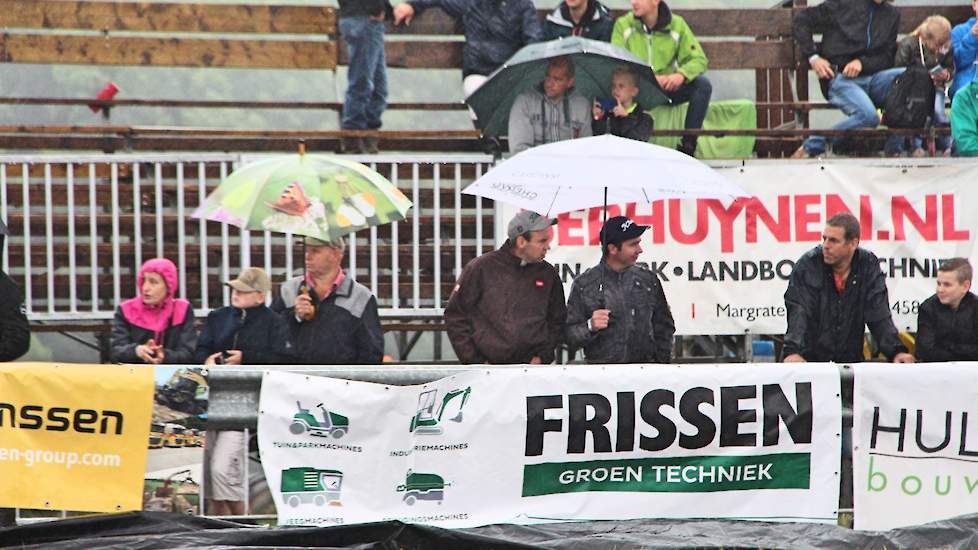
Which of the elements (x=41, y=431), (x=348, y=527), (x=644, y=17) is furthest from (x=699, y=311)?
(x=41, y=431)

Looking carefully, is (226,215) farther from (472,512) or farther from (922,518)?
(922,518)

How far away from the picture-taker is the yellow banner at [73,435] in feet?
21.0

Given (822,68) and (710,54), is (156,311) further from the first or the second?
(710,54)

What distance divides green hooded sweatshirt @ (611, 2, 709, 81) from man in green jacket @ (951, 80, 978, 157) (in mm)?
2126

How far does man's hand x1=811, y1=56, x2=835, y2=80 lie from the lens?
12312mm

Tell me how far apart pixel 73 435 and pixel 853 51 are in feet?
27.4

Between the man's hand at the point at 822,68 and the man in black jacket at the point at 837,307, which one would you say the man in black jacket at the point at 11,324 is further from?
the man's hand at the point at 822,68

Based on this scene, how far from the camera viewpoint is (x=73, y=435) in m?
6.45

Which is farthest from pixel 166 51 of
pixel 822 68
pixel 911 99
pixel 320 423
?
pixel 320 423

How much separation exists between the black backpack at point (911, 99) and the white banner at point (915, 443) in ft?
18.2

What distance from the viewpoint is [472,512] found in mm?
6590

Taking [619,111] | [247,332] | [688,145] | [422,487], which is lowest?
[422,487]

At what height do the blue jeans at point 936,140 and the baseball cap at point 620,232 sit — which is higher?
the blue jeans at point 936,140

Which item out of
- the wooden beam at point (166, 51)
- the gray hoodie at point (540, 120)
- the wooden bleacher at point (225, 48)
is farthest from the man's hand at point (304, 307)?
the wooden beam at point (166, 51)
